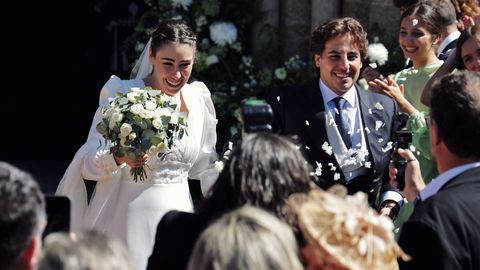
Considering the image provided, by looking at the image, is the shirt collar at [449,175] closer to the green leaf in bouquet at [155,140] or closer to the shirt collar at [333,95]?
the shirt collar at [333,95]

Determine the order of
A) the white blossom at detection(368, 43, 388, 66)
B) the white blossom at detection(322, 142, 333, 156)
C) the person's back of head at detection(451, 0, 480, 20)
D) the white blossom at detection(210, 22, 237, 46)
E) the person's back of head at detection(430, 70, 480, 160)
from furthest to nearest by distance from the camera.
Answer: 1. the white blossom at detection(210, 22, 237, 46)
2. the white blossom at detection(368, 43, 388, 66)
3. the person's back of head at detection(451, 0, 480, 20)
4. the white blossom at detection(322, 142, 333, 156)
5. the person's back of head at detection(430, 70, 480, 160)

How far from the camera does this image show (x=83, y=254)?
2.47m

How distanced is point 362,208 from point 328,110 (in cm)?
225

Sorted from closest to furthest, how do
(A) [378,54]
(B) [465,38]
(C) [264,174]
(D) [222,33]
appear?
(C) [264,174]
(B) [465,38]
(A) [378,54]
(D) [222,33]

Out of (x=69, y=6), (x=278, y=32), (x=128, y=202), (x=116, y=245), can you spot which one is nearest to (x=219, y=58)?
(x=278, y=32)

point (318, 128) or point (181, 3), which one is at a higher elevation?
point (181, 3)

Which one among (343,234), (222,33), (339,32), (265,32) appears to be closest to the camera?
(343,234)

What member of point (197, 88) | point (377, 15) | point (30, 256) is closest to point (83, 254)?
point (30, 256)

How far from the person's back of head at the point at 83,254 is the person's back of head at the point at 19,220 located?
0.33 ft

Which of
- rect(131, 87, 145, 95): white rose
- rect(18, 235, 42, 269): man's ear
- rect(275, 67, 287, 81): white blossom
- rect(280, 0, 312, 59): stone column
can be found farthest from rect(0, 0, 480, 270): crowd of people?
rect(280, 0, 312, 59): stone column

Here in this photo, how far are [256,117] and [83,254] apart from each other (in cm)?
114

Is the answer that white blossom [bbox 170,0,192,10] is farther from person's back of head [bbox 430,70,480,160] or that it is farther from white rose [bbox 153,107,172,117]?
person's back of head [bbox 430,70,480,160]

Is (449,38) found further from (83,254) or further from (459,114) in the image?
(83,254)

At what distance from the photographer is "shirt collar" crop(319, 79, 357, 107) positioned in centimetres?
521
